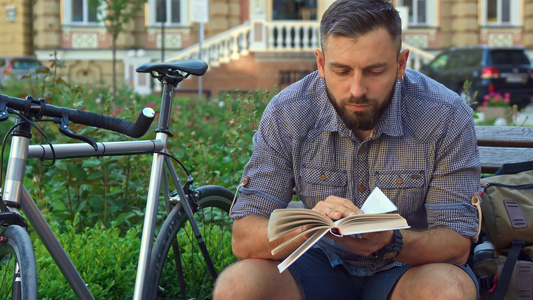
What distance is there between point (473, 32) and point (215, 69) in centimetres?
751

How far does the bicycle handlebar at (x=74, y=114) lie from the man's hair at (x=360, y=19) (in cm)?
62

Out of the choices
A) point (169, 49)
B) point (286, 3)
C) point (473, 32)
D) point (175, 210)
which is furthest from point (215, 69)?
point (175, 210)

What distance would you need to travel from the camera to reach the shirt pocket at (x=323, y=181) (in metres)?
2.59

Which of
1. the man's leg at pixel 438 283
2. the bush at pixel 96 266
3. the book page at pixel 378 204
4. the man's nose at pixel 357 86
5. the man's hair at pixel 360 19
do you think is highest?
the man's hair at pixel 360 19

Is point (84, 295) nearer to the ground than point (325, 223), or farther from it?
nearer to the ground

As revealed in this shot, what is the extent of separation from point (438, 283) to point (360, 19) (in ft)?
2.65

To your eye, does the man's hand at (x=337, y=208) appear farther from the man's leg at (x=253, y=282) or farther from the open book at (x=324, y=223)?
the man's leg at (x=253, y=282)

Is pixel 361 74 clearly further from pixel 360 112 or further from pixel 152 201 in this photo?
pixel 152 201

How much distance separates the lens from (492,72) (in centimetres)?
1761

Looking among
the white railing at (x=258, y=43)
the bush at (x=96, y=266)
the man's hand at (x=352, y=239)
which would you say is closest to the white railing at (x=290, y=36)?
the white railing at (x=258, y=43)

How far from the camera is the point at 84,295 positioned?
246cm

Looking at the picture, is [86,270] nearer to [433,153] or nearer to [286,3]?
[433,153]

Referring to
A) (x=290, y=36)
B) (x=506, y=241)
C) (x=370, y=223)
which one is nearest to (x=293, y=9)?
(x=290, y=36)

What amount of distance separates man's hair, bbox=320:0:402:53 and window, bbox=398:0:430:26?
2105 centimetres
